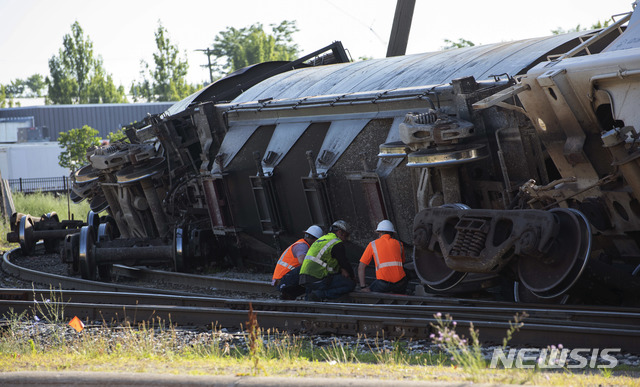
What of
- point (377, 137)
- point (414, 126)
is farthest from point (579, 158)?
point (377, 137)

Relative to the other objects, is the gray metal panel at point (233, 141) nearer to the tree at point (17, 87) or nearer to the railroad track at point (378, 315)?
the railroad track at point (378, 315)

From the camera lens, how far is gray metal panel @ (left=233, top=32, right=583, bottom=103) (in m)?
10.8

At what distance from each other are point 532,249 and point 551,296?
22.1 inches

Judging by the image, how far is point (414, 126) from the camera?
10008mm

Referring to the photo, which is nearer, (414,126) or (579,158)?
(579,158)

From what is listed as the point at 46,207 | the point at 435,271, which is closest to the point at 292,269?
the point at 435,271

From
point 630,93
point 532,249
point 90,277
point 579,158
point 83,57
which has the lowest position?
point 90,277

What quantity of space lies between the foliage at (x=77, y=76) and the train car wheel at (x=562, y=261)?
6064 centimetres

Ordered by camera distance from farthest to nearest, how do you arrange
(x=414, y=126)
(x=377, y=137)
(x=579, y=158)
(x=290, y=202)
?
(x=290, y=202) < (x=377, y=137) < (x=414, y=126) < (x=579, y=158)

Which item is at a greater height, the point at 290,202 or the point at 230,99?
the point at 230,99

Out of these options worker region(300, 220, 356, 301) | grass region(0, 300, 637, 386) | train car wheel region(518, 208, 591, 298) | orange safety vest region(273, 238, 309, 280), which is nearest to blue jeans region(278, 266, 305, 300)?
orange safety vest region(273, 238, 309, 280)

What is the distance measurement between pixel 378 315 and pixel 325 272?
5.10ft

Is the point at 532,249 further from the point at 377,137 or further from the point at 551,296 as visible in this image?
the point at 377,137

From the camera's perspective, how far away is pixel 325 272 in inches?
406
